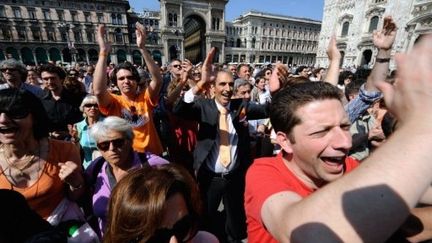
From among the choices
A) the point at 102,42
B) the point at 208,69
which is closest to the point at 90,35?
the point at 102,42

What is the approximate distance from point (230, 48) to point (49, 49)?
39264 mm

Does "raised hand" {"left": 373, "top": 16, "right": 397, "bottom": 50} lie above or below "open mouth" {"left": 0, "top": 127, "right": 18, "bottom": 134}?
above

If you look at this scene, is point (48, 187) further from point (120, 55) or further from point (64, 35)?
point (64, 35)

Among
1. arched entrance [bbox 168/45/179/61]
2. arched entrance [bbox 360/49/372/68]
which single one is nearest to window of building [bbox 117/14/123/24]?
arched entrance [bbox 168/45/179/61]

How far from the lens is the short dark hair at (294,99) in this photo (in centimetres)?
121

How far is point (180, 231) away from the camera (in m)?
1.25

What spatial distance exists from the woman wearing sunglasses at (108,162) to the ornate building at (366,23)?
27.3 metres

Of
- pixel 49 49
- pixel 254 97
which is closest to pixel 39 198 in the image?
pixel 254 97

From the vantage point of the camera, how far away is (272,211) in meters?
0.80

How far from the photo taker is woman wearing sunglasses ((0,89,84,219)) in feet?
5.84

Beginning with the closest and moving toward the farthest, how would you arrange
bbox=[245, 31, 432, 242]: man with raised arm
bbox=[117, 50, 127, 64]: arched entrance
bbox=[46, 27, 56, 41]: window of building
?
bbox=[245, 31, 432, 242]: man with raised arm, bbox=[46, 27, 56, 41]: window of building, bbox=[117, 50, 127, 64]: arched entrance

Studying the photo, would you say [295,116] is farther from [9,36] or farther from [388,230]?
[9,36]

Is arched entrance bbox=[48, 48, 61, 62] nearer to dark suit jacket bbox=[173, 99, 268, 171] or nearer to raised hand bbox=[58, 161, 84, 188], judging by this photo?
dark suit jacket bbox=[173, 99, 268, 171]

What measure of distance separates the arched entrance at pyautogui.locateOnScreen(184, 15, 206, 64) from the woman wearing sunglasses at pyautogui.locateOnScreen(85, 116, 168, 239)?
173 feet
